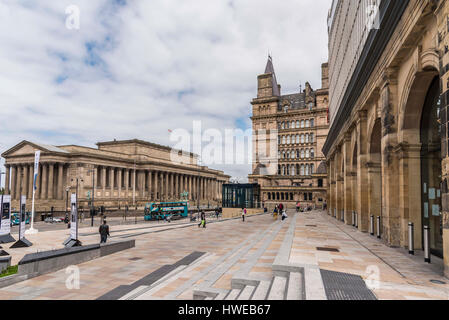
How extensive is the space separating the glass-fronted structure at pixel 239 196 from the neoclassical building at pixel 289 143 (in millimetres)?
11442

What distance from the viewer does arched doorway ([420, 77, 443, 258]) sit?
12.4 meters

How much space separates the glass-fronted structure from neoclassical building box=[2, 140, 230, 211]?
78.9ft

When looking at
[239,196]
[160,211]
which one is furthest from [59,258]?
[239,196]

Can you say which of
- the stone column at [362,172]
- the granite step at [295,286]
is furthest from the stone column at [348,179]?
the granite step at [295,286]

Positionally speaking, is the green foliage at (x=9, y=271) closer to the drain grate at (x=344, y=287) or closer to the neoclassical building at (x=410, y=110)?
the drain grate at (x=344, y=287)

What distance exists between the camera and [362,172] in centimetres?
2136

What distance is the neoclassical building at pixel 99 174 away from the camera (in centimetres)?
7356

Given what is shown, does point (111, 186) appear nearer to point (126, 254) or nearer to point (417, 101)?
point (126, 254)

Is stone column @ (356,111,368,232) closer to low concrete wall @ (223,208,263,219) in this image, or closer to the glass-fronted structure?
low concrete wall @ (223,208,263,219)

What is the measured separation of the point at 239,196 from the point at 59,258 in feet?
177

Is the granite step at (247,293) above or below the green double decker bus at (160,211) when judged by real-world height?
above

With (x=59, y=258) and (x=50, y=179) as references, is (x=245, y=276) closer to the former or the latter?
(x=59, y=258)
